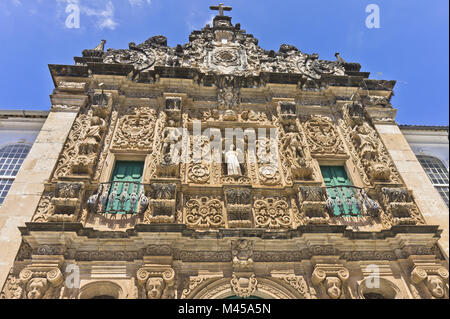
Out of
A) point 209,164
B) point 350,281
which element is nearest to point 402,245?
point 350,281

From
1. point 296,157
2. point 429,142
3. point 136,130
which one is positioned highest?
point 429,142

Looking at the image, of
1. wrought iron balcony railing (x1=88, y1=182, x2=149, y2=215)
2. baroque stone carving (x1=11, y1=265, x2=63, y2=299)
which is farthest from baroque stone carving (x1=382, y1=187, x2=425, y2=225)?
baroque stone carving (x1=11, y1=265, x2=63, y2=299)

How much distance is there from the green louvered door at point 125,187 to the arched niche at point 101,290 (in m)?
1.73

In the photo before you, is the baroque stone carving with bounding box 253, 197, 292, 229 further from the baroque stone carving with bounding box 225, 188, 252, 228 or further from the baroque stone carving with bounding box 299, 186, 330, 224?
the baroque stone carving with bounding box 299, 186, 330, 224

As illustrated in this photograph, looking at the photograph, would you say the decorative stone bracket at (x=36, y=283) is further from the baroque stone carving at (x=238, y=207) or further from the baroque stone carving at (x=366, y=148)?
the baroque stone carving at (x=366, y=148)

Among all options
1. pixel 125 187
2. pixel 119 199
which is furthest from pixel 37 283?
pixel 125 187

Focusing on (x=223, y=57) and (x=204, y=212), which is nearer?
(x=204, y=212)

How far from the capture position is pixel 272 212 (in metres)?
8.05

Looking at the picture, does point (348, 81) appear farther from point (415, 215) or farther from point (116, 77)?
point (116, 77)

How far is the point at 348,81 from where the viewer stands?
11508 millimetres

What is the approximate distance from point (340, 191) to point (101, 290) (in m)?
6.79

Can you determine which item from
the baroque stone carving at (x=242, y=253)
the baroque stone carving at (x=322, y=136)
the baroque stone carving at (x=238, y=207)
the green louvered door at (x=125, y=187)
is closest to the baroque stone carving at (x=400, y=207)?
the baroque stone carving at (x=322, y=136)

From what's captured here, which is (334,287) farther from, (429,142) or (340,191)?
(429,142)

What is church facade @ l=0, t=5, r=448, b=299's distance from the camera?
675 cm
